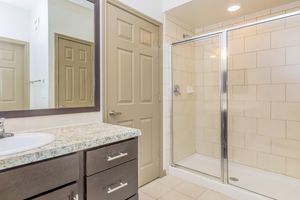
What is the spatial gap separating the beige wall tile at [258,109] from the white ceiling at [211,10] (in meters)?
1.17

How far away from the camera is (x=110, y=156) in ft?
3.43

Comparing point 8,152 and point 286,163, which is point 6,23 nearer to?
point 8,152

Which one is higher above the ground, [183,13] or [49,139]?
[183,13]

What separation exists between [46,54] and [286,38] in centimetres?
248

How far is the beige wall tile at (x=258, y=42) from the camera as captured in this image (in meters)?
2.22

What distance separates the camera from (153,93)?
2207 millimetres

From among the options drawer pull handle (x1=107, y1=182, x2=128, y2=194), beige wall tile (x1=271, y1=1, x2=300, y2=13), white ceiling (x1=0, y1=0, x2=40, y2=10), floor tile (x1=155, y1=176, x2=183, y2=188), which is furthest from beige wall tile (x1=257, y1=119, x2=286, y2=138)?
white ceiling (x1=0, y1=0, x2=40, y2=10)

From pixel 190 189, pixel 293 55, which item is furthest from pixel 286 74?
pixel 190 189

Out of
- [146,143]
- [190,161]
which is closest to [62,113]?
[146,143]

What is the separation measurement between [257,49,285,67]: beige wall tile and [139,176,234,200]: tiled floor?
64.1 inches

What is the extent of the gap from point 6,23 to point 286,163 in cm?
296

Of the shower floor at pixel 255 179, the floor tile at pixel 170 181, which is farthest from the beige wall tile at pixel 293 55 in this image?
the floor tile at pixel 170 181

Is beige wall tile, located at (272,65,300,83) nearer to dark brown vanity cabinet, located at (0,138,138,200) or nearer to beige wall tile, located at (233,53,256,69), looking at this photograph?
beige wall tile, located at (233,53,256,69)

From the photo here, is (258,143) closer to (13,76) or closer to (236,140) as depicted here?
(236,140)
